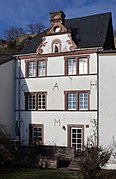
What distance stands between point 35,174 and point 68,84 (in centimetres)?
888

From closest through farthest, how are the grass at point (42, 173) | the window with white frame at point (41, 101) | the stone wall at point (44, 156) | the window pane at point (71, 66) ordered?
the grass at point (42, 173) → the stone wall at point (44, 156) → the window pane at point (71, 66) → the window with white frame at point (41, 101)

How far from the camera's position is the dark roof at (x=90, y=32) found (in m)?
25.4

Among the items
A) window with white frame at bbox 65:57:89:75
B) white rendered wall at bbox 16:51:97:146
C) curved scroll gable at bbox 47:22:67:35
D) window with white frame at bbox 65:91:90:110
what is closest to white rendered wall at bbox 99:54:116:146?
white rendered wall at bbox 16:51:97:146

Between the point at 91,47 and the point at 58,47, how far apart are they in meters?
3.10

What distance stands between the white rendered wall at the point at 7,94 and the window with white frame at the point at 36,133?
6.07 feet

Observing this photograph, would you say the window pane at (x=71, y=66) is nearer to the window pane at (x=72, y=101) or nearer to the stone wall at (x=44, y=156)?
the window pane at (x=72, y=101)

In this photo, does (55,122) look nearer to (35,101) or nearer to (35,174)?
(35,101)

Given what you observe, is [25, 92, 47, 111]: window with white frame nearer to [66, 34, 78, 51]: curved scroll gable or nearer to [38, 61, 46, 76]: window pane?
[38, 61, 46, 76]: window pane

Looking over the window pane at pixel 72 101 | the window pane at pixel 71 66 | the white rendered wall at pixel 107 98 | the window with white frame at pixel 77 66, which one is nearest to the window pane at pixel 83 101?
the window pane at pixel 72 101

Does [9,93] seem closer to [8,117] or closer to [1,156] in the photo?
[8,117]

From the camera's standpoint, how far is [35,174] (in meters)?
19.1

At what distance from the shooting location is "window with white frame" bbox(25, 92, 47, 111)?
26750mm

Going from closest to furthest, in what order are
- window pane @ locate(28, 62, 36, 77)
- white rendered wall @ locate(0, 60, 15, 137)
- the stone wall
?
the stone wall, white rendered wall @ locate(0, 60, 15, 137), window pane @ locate(28, 62, 36, 77)

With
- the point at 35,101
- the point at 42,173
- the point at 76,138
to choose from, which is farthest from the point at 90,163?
the point at 35,101
